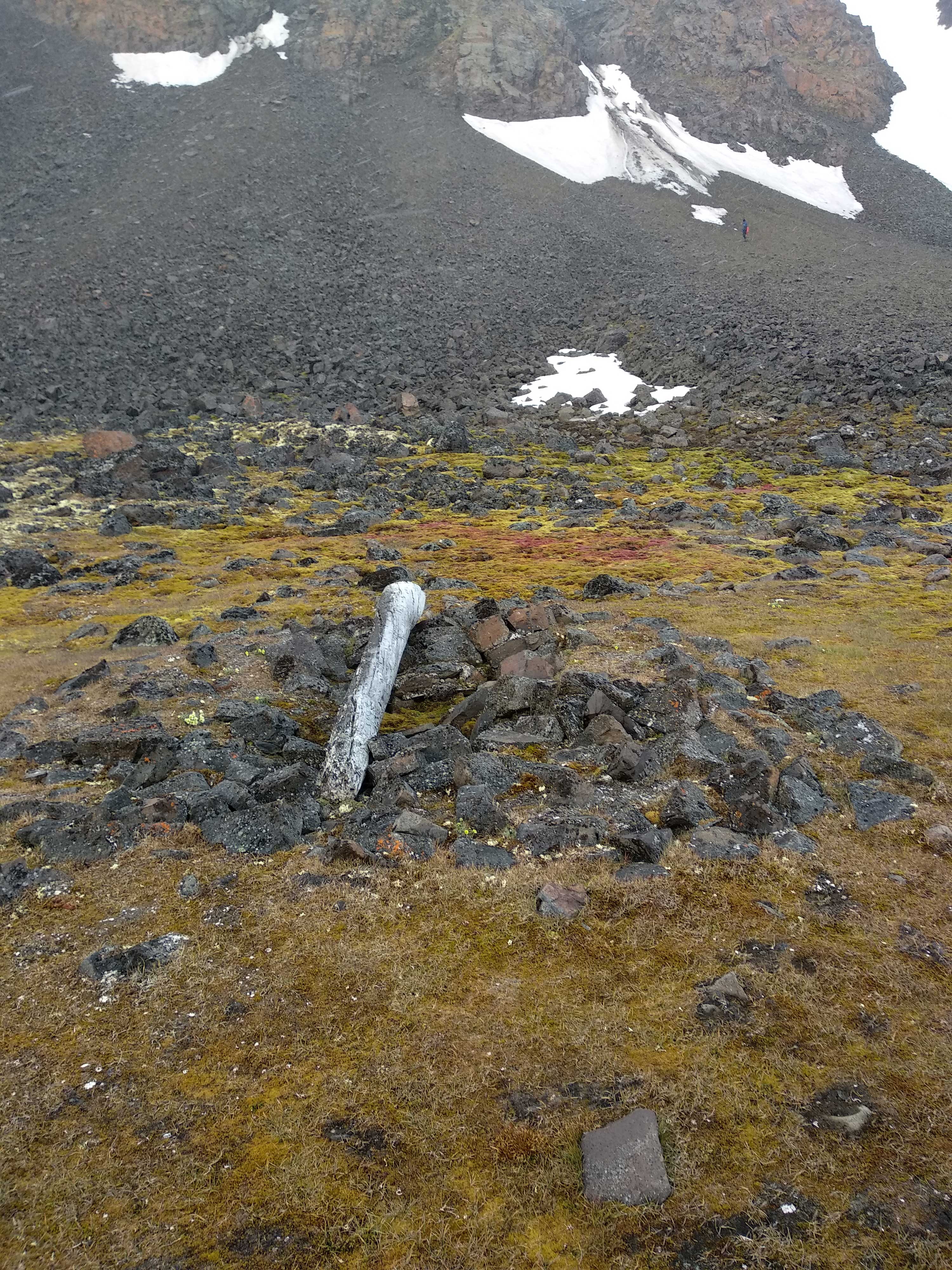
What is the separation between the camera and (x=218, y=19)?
8319 cm

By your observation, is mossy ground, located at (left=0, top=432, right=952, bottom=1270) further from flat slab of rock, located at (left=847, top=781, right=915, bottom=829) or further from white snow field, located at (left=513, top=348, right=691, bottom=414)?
white snow field, located at (left=513, top=348, right=691, bottom=414)

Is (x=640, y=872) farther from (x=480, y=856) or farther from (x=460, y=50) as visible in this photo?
(x=460, y=50)

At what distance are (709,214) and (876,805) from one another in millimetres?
78300

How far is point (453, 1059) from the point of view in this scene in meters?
6.18

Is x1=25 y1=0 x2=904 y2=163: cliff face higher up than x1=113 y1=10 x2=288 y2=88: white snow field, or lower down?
higher up

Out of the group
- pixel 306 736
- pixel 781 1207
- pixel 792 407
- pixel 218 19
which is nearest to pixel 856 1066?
pixel 781 1207

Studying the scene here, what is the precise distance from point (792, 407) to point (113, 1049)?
4414cm

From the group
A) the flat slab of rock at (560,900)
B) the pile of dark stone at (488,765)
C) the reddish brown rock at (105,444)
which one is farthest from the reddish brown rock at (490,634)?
the reddish brown rock at (105,444)

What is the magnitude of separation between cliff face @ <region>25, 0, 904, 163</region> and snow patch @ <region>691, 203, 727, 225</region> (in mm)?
22798

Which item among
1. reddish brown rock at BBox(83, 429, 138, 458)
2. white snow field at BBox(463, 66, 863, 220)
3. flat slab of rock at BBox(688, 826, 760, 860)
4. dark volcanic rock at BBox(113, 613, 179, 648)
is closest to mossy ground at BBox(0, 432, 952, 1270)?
flat slab of rock at BBox(688, 826, 760, 860)

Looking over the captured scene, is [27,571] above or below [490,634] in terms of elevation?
below

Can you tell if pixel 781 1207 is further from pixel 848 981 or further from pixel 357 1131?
pixel 357 1131

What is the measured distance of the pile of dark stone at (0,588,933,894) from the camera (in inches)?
358

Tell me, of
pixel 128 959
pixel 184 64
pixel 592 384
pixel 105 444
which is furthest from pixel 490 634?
pixel 184 64
